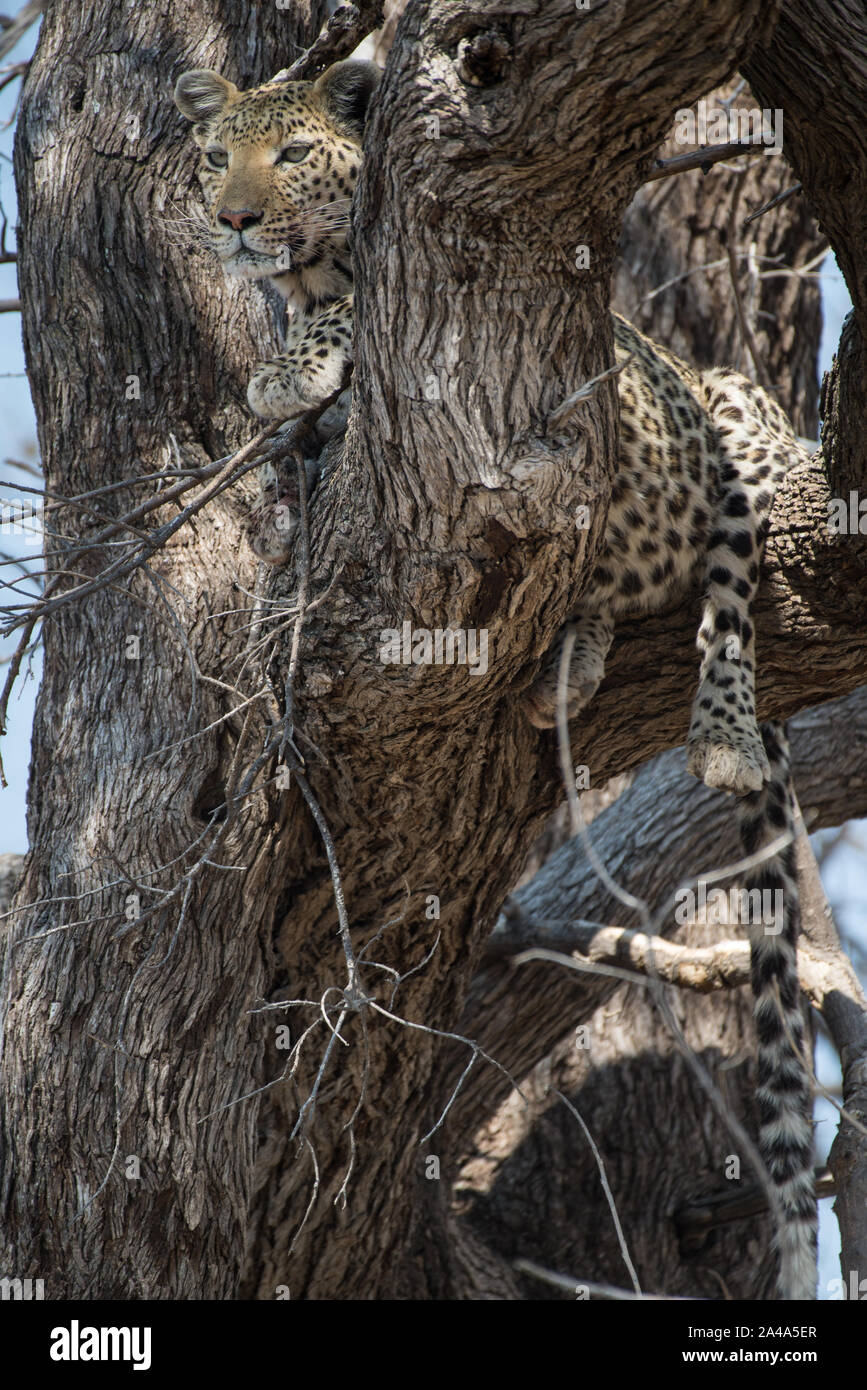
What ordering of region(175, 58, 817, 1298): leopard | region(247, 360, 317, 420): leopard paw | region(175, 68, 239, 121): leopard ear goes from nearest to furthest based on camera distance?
1. region(247, 360, 317, 420): leopard paw
2. region(175, 58, 817, 1298): leopard
3. region(175, 68, 239, 121): leopard ear

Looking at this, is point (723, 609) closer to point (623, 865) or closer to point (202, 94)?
point (623, 865)

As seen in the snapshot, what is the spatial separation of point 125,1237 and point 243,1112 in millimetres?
437

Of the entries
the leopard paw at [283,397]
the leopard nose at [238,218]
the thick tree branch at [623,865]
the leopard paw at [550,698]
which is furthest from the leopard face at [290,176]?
the thick tree branch at [623,865]

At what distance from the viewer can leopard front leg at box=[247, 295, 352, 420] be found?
3598mm

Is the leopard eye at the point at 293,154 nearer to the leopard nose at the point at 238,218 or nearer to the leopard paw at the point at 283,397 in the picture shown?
the leopard nose at the point at 238,218

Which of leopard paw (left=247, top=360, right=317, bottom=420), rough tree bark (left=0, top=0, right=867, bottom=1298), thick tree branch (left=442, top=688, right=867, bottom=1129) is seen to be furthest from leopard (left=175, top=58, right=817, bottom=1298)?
thick tree branch (left=442, top=688, right=867, bottom=1129)

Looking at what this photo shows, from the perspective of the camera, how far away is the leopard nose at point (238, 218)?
4.00 meters

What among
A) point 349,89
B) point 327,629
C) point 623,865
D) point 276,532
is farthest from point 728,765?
point 349,89

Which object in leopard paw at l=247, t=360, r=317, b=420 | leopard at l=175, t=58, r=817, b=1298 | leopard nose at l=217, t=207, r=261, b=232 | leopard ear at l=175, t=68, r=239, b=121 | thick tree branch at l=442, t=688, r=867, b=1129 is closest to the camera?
leopard paw at l=247, t=360, r=317, b=420

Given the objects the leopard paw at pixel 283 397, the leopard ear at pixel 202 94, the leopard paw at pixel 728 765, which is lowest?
the leopard paw at pixel 728 765

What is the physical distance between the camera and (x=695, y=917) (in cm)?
595

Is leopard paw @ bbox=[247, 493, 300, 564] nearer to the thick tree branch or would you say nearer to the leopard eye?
the leopard eye

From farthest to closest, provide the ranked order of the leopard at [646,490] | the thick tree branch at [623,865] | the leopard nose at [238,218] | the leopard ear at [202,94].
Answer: the thick tree branch at [623,865]
the leopard ear at [202,94]
the leopard nose at [238,218]
the leopard at [646,490]

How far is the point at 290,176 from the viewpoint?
160 inches
